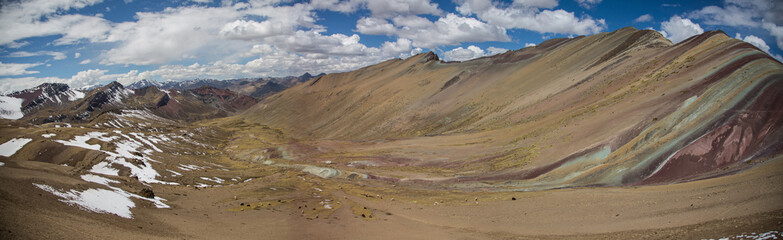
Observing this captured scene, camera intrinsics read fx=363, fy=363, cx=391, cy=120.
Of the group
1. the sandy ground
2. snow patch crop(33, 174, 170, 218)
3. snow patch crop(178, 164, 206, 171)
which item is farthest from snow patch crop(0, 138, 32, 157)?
snow patch crop(33, 174, 170, 218)

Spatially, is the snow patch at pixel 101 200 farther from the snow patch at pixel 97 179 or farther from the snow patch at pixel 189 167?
the snow patch at pixel 189 167

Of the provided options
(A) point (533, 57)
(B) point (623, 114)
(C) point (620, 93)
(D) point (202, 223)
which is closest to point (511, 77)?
(A) point (533, 57)

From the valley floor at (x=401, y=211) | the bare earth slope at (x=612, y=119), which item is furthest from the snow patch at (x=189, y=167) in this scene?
the bare earth slope at (x=612, y=119)

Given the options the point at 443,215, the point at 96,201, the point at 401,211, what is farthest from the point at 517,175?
the point at 96,201

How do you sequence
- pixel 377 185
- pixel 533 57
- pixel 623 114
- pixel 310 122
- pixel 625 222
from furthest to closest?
pixel 310 122 → pixel 533 57 → pixel 377 185 → pixel 623 114 → pixel 625 222

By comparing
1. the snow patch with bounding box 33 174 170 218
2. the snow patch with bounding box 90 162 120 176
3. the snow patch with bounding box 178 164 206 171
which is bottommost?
the snow patch with bounding box 178 164 206 171

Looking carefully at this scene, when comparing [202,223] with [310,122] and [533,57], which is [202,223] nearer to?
[533,57]

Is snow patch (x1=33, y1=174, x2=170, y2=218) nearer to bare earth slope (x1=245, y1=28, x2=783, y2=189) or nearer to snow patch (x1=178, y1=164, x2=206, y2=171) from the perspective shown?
snow patch (x1=178, y1=164, x2=206, y2=171)
